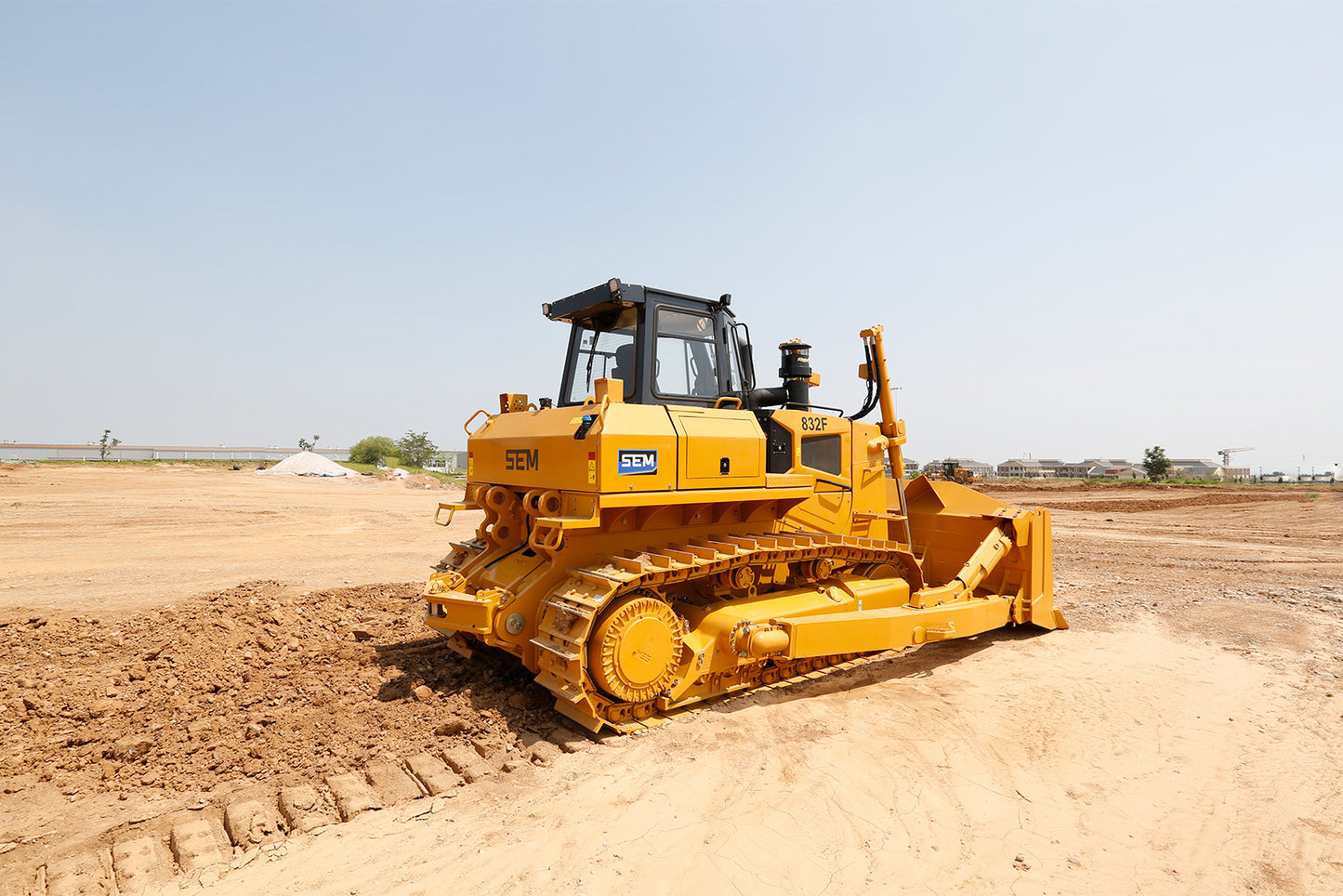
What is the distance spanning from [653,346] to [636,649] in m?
2.56

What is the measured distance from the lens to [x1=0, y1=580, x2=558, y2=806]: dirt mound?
4.18 meters

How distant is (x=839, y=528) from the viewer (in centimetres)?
655

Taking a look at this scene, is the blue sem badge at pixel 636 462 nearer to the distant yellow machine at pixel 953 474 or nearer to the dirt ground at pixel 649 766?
the dirt ground at pixel 649 766

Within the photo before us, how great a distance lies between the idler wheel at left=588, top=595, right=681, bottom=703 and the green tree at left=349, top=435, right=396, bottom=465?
58.1 metres

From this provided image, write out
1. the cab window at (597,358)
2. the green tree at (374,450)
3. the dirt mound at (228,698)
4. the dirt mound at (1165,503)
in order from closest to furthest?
1. the dirt mound at (228,698)
2. the cab window at (597,358)
3. the dirt mound at (1165,503)
4. the green tree at (374,450)

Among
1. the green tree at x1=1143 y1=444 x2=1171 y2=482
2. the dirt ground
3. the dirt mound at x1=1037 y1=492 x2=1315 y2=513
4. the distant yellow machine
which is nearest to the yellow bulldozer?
the dirt ground

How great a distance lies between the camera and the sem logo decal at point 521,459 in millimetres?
5349

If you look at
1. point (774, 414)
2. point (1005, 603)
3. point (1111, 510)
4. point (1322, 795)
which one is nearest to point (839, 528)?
point (774, 414)

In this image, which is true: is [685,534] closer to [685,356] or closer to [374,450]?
[685,356]

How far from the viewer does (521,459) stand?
18.1 ft

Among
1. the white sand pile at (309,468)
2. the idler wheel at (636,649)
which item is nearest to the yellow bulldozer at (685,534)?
the idler wheel at (636,649)

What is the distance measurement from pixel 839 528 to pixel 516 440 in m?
3.23

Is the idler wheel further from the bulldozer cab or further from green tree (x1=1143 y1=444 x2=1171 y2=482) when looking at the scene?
green tree (x1=1143 y1=444 x2=1171 y2=482)

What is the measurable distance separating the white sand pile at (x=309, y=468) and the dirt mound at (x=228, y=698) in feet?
110
